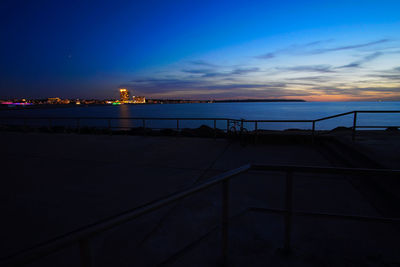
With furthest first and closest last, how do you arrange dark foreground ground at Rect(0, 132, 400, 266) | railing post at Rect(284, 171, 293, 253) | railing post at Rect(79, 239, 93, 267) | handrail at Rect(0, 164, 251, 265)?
dark foreground ground at Rect(0, 132, 400, 266) < railing post at Rect(284, 171, 293, 253) < railing post at Rect(79, 239, 93, 267) < handrail at Rect(0, 164, 251, 265)

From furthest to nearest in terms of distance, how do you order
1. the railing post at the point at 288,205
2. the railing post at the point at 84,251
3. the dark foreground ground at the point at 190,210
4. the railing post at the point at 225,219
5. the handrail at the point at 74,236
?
the dark foreground ground at the point at 190,210
the railing post at the point at 288,205
the railing post at the point at 225,219
the railing post at the point at 84,251
the handrail at the point at 74,236

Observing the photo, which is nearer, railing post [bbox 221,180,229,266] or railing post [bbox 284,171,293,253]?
railing post [bbox 221,180,229,266]

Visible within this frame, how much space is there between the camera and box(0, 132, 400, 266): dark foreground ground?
2455 mm

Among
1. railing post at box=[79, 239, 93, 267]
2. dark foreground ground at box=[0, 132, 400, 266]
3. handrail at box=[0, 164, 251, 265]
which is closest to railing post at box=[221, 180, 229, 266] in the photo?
dark foreground ground at box=[0, 132, 400, 266]

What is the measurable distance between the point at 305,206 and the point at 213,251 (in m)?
1.91

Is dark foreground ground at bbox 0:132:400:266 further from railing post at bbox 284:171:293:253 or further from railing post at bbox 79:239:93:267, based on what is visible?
railing post at bbox 79:239:93:267

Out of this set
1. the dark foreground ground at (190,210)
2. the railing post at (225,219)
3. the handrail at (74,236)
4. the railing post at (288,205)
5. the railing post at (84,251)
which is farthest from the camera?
the dark foreground ground at (190,210)

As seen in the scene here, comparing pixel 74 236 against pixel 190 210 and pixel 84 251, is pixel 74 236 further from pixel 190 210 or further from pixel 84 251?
pixel 190 210

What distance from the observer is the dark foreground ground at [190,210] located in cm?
246

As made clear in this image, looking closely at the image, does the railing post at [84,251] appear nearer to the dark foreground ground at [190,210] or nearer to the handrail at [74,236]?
the handrail at [74,236]

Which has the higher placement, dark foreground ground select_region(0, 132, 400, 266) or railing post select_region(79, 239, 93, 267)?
railing post select_region(79, 239, 93, 267)

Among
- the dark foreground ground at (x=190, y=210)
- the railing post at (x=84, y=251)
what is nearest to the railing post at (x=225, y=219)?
the dark foreground ground at (x=190, y=210)

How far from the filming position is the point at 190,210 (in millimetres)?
3562

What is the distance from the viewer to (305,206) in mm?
3611
